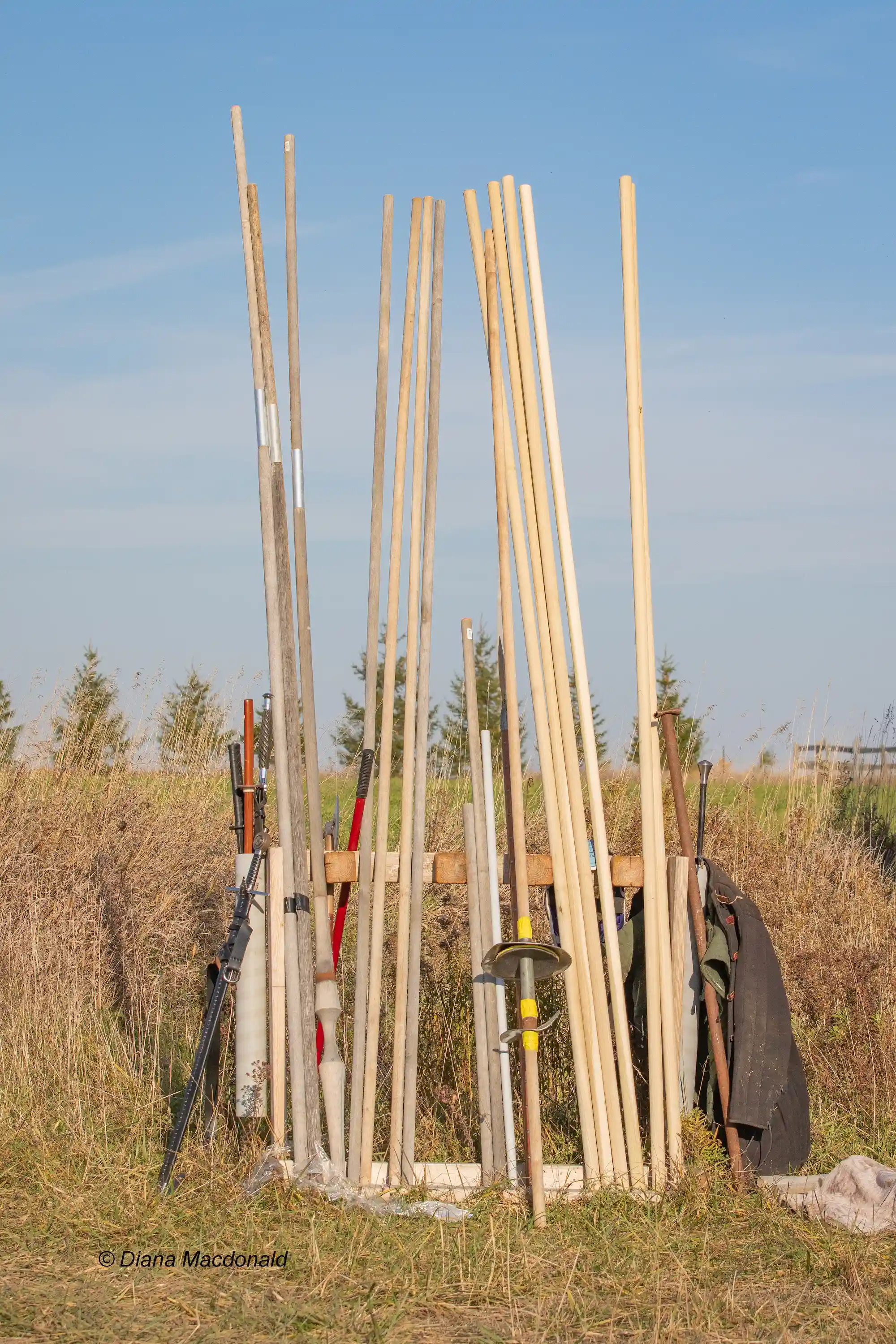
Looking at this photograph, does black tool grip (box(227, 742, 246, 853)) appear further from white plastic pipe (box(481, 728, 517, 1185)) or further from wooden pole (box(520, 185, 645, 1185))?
wooden pole (box(520, 185, 645, 1185))

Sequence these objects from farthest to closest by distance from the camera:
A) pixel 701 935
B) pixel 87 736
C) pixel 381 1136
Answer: pixel 87 736 → pixel 381 1136 → pixel 701 935

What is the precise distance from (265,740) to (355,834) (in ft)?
1.35

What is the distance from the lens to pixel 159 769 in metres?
7.72

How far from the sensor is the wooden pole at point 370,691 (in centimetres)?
365

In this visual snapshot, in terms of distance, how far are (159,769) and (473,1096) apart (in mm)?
3888

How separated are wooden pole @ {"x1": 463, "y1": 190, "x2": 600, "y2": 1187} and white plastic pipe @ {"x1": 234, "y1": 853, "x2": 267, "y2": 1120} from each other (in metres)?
0.83

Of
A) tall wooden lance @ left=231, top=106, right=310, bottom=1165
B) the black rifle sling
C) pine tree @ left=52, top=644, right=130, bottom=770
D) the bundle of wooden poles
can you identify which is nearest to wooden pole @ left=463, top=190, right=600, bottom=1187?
the bundle of wooden poles

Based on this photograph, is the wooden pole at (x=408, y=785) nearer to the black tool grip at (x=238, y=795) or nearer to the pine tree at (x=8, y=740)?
the black tool grip at (x=238, y=795)

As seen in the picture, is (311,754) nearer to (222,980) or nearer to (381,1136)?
(222,980)

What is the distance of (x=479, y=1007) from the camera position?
3732 millimetres

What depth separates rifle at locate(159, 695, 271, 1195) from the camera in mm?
3582

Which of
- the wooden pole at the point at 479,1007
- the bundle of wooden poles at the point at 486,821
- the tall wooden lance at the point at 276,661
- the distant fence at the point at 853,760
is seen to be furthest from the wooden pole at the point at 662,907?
the distant fence at the point at 853,760

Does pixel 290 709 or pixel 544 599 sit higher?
pixel 544 599

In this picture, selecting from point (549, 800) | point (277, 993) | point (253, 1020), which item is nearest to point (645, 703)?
point (549, 800)
